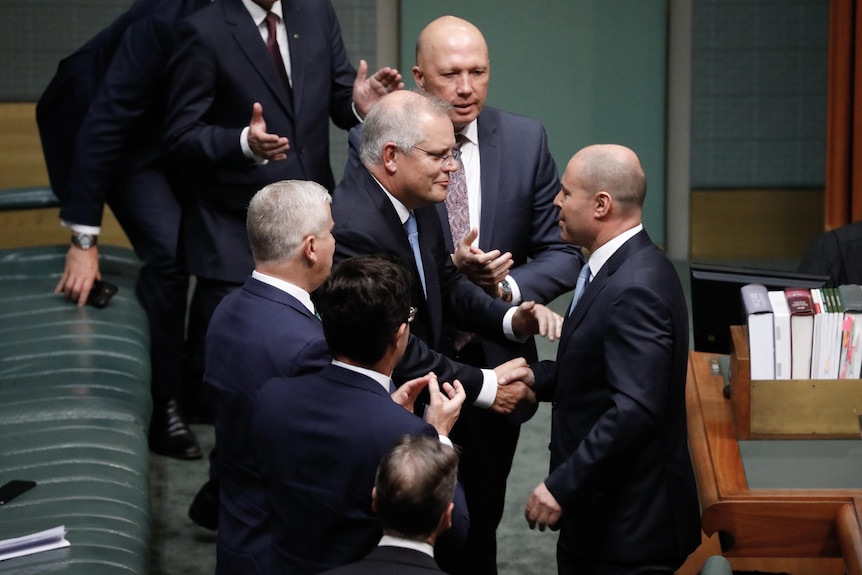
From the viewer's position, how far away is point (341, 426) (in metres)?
2.09

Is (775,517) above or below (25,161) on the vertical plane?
below

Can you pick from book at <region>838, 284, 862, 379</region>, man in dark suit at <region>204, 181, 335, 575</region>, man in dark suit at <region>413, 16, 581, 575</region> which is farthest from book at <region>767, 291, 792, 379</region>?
man in dark suit at <region>204, 181, 335, 575</region>

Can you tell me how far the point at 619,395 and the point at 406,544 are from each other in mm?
734

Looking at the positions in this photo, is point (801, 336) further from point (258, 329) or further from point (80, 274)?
point (80, 274)

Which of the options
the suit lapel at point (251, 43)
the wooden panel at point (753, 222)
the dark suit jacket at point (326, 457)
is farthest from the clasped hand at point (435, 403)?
the wooden panel at point (753, 222)

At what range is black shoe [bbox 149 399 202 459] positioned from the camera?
14.5 feet

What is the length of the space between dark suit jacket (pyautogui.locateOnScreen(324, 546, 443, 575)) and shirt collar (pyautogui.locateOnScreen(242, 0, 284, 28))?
2171 mm

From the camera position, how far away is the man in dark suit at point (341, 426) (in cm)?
208

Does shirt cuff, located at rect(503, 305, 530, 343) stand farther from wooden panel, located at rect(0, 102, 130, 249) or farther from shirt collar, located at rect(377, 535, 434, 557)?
wooden panel, located at rect(0, 102, 130, 249)

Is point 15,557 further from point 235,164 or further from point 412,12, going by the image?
point 412,12

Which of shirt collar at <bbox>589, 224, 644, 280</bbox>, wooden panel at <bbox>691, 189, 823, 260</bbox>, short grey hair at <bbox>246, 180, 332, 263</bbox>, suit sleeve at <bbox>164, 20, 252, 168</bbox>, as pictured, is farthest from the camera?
wooden panel at <bbox>691, 189, 823, 260</bbox>

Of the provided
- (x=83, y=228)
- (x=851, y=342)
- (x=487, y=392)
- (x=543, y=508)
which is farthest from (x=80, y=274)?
(x=851, y=342)

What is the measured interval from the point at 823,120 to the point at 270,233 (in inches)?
192

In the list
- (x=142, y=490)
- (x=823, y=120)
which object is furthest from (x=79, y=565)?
(x=823, y=120)
